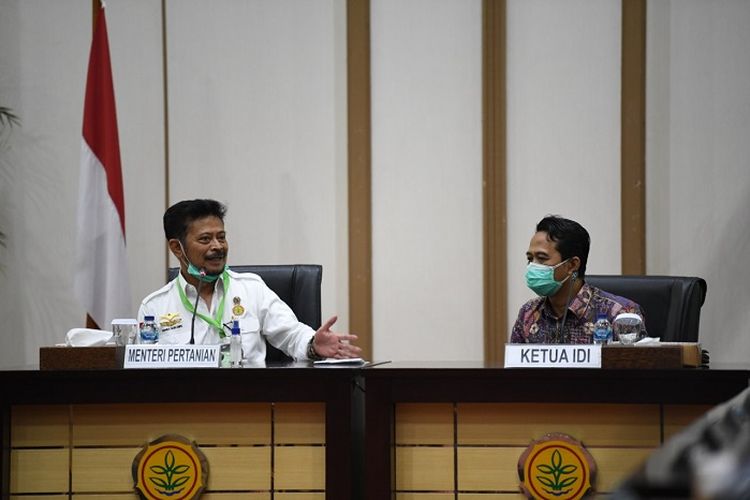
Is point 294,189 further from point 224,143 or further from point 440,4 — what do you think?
point 440,4

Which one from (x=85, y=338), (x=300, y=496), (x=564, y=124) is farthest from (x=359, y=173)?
(x=300, y=496)

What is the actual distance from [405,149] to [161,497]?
8.48 ft

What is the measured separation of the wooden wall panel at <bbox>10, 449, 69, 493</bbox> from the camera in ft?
8.73

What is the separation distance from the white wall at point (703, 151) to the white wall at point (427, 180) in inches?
34.1

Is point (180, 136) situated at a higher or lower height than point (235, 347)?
higher

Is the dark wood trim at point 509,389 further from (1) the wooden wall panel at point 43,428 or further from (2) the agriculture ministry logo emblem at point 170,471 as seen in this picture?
(1) the wooden wall panel at point 43,428

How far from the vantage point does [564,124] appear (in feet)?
15.5

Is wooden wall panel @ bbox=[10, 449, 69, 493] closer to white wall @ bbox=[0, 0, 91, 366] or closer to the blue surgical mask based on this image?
the blue surgical mask

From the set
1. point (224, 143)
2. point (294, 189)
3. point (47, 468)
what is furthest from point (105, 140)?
point (47, 468)

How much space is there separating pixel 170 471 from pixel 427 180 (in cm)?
249

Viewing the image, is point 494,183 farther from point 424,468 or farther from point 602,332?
point 424,468

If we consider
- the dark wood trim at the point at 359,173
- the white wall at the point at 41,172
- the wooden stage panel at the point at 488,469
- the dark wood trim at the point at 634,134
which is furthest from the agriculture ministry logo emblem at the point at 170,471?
the dark wood trim at the point at 634,134

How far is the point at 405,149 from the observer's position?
479 cm

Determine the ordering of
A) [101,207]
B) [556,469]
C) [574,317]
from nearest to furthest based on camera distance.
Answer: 1. [556,469]
2. [574,317]
3. [101,207]
